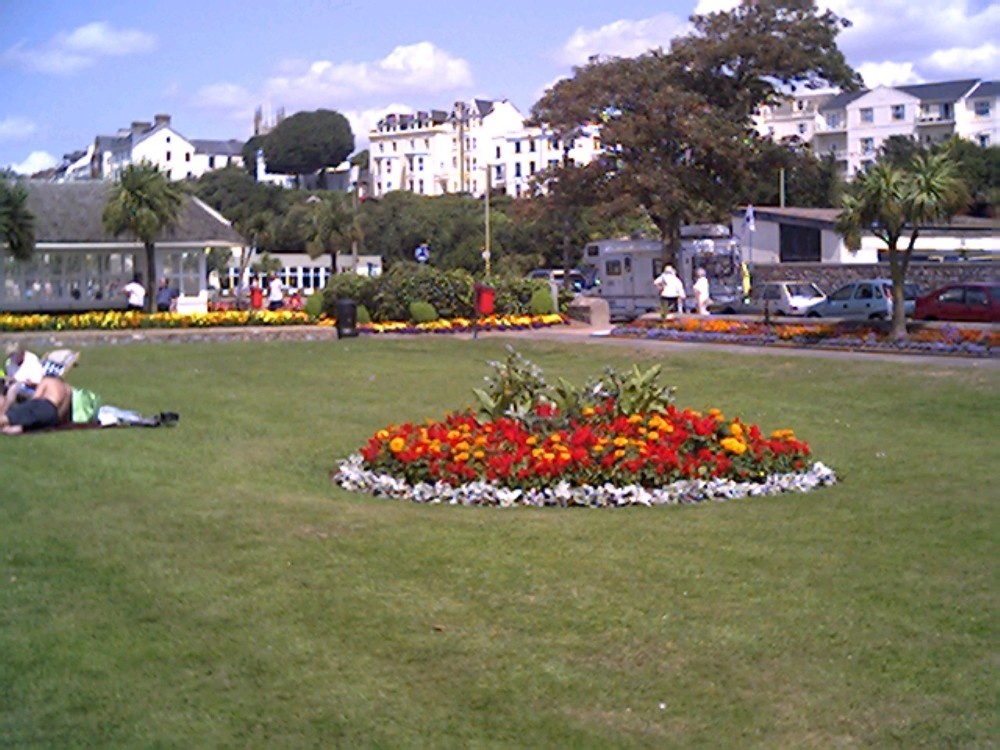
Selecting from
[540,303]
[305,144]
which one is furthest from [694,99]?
[305,144]

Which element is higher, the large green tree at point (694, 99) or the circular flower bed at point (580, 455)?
the large green tree at point (694, 99)

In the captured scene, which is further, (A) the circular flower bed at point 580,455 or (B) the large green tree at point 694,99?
(B) the large green tree at point 694,99

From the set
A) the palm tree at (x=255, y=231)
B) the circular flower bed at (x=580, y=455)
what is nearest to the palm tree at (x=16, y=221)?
the palm tree at (x=255, y=231)

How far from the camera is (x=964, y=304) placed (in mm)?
31016

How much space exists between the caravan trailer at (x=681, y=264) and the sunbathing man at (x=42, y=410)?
99.8 ft

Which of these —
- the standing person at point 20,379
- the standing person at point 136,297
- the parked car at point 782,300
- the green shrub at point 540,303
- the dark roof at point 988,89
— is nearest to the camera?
the standing person at point 20,379

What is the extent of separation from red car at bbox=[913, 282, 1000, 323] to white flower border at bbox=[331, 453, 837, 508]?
21.3 metres

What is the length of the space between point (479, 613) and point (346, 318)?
25.0m

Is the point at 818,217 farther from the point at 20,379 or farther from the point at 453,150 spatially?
the point at 453,150

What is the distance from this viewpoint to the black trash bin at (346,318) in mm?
31594

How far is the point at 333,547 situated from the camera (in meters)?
8.52

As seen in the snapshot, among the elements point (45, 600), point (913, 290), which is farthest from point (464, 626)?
point (913, 290)

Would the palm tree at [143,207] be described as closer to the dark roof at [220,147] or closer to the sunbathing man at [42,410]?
the sunbathing man at [42,410]

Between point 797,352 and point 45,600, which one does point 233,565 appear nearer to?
point 45,600
